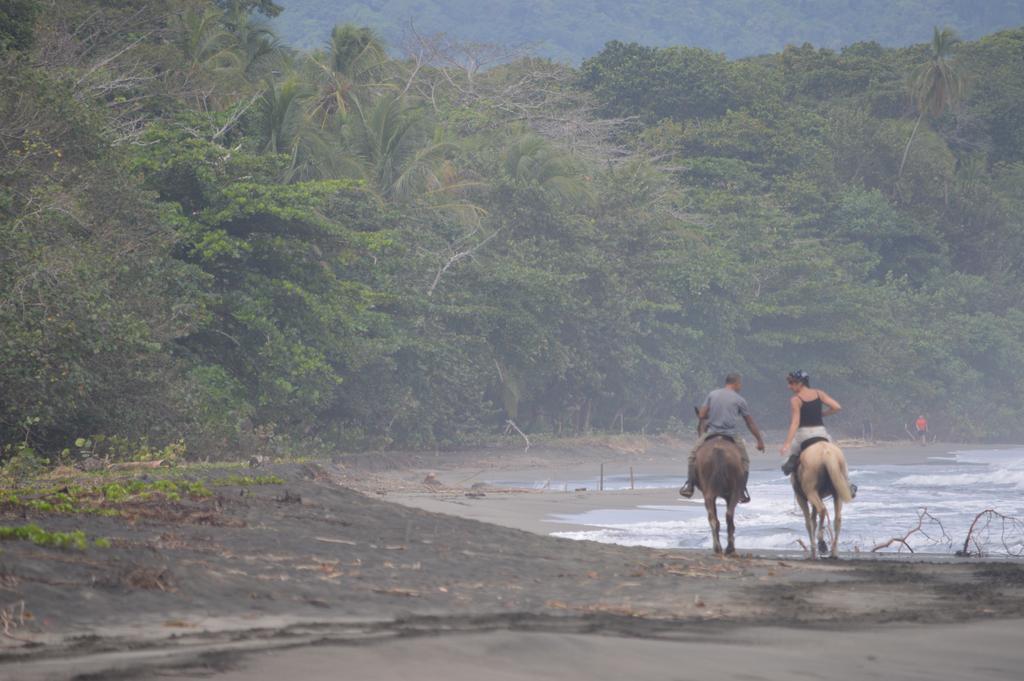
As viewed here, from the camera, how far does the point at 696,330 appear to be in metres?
47.2

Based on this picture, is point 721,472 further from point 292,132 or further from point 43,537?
point 292,132

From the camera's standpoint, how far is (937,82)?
66438mm

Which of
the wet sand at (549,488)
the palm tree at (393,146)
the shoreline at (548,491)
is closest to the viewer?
the shoreline at (548,491)

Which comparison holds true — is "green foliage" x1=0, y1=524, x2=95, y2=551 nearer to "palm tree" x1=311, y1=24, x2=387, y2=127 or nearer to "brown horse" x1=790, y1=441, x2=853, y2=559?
"brown horse" x1=790, y1=441, x2=853, y2=559

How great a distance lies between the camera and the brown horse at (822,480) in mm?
13453

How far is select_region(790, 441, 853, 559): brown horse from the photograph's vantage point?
13453mm

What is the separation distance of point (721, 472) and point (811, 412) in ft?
4.08

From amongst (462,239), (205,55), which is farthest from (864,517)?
(205,55)

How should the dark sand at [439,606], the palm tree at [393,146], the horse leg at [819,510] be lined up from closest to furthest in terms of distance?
the dark sand at [439,606], the horse leg at [819,510], the palm tree at [393,146]

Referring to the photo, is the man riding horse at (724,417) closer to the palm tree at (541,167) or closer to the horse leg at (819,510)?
the horse leg at (819,510)

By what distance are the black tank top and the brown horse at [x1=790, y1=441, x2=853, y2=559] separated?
25cm

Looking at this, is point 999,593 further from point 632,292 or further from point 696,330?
point 696,330

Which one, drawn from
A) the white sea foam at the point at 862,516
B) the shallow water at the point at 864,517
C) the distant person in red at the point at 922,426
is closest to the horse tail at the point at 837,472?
the white sea foam at the point at 862,516

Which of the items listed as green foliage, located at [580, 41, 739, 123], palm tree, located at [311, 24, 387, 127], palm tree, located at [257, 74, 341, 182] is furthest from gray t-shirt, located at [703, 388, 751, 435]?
green foliage, located at [580, 41, 739, 123]
